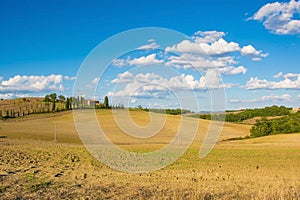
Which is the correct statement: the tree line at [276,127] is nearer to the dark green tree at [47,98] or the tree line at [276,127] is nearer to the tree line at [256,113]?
the tree line at [256,113]

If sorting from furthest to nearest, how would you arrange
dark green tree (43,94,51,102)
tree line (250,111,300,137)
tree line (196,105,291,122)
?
dark green tree (43,94,51,102) → tree line (196,105,291,122) → tree line (250,111,300,137)

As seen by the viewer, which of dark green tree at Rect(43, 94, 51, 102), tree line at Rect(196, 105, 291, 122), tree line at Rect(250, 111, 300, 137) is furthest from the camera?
dark green tree at Rect(43, 94, 51, 102)

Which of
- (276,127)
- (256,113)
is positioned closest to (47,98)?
(256,113)

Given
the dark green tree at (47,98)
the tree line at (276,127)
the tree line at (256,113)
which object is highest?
the dark green tree at (47,98)

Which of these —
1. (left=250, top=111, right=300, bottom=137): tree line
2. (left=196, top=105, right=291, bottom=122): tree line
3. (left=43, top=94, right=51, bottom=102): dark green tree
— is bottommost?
(left=250, top=111, right=300, bottom=137): tree line

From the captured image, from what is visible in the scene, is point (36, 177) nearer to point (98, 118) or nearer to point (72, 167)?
point (72, 167)

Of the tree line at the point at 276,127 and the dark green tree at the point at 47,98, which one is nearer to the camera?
the tree line at the point at 276,127

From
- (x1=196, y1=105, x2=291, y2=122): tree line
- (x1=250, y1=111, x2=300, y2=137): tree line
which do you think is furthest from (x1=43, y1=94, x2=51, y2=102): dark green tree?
(x1=250, y1=111, x2=300, y2=137): tree line

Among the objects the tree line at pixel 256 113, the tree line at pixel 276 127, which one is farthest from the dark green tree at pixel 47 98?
the tree line at pixel 276 127

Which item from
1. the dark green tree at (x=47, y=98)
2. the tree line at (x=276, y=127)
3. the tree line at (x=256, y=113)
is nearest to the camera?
the tree line at (x=276, y=127)

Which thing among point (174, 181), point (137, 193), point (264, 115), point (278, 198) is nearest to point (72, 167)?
point (174, 181)

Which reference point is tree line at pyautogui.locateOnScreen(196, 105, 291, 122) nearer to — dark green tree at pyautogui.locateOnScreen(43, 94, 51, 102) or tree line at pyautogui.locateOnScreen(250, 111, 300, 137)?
tree line at pyautogui.locateOnScreen(250, 111, 300, 137)

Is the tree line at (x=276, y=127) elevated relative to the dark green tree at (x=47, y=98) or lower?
lower

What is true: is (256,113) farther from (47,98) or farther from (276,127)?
(47,98)
